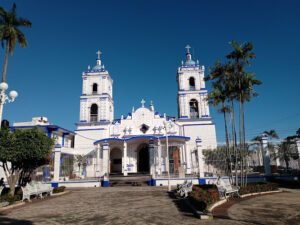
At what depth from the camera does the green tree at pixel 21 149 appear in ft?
Answer: 35.7

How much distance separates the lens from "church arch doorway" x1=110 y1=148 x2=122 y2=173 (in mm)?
25188

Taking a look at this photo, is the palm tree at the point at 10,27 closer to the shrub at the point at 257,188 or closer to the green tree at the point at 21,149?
the green tree at the point at 21,149

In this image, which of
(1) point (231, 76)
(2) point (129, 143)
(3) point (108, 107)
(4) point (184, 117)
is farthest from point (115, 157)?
(1) point (231, 76)

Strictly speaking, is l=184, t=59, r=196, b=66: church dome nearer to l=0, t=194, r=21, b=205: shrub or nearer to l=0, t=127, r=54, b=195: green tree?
l=0, t=127, r=54, b=195: green tree

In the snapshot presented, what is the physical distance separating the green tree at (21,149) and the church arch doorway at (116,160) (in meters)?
13.8

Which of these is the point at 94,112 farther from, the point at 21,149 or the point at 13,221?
the point at 13,221

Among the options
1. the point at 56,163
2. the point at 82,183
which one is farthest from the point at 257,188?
the point at 56,163

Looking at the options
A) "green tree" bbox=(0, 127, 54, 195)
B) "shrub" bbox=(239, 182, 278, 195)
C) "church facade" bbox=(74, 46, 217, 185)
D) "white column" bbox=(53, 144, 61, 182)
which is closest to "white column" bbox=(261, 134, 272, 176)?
"shrub" bbox=(239, 182, 278, 195)

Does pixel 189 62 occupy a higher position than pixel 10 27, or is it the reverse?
pixel 189 62

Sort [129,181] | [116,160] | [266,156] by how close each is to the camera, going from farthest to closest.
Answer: [116,160]
[129,181]
[266,156]

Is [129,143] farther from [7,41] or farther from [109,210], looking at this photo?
[109,210]

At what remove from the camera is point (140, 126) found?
25.7 meters

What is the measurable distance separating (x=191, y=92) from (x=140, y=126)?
25.5 ft

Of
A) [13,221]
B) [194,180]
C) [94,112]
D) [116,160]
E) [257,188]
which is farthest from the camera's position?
[94,112]
